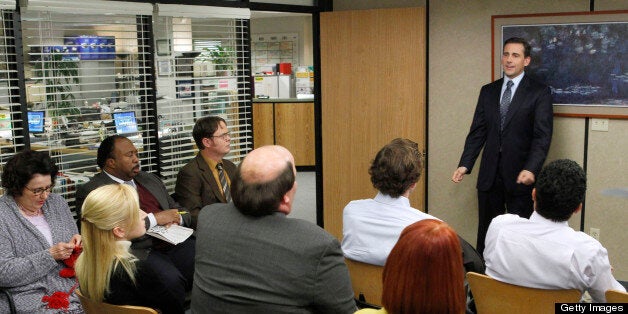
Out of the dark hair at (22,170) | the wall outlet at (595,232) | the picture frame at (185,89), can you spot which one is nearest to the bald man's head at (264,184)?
the dark hair at (22,170)

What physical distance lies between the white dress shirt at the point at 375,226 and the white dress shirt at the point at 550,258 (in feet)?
1.20

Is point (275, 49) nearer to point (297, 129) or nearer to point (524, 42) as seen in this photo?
point (297, 129)

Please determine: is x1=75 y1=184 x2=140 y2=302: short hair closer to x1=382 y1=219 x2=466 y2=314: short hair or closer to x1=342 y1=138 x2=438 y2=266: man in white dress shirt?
x1=342 y1=138 x2=438 y2=266: man in white dress shirt

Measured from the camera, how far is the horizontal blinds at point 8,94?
342 cm

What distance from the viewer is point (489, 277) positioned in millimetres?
2355

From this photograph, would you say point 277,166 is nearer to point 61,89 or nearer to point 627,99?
point 61,89

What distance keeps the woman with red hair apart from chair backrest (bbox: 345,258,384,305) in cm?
103

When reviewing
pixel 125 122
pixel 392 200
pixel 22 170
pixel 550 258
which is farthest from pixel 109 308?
pixel 125 122

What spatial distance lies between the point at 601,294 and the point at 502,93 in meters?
2.27

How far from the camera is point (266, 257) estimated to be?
6.14 ft

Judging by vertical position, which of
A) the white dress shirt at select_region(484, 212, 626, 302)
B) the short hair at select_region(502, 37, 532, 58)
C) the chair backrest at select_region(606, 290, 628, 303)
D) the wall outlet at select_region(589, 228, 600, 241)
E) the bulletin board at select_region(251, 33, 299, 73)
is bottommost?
the wall outlet at select_region(589, 228, 600, 241)

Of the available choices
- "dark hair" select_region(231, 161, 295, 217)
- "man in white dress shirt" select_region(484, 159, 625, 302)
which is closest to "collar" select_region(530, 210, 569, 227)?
"man in white dress shirt" select_region(484, 159, 625, 302)

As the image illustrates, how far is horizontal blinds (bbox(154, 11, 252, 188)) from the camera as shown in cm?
429

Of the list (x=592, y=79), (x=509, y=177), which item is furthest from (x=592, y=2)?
(x=509, y=177)
